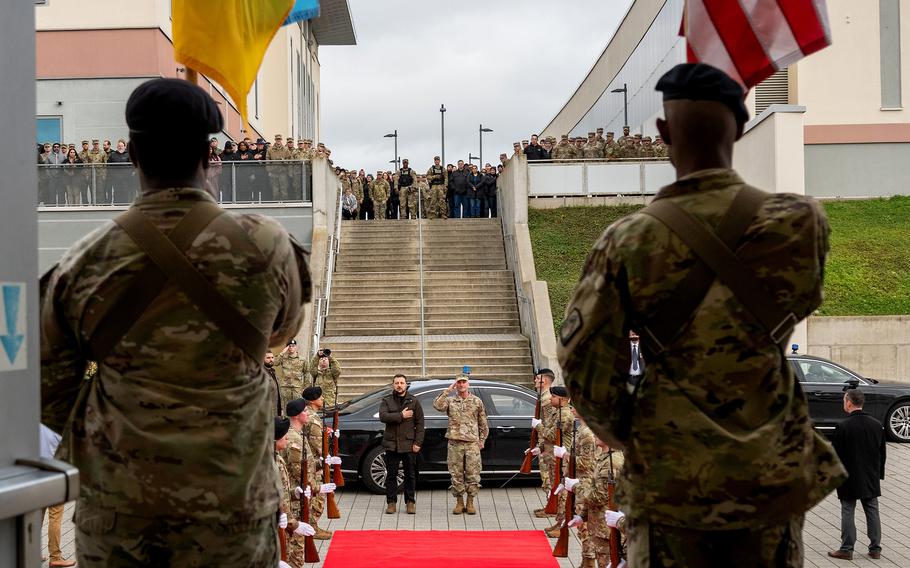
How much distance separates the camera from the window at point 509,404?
16.3 meters

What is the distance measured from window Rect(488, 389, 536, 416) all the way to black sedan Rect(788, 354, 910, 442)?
591 centimetres

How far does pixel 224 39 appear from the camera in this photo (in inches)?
227

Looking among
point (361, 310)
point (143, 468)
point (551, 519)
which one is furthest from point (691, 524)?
point (361, 310)

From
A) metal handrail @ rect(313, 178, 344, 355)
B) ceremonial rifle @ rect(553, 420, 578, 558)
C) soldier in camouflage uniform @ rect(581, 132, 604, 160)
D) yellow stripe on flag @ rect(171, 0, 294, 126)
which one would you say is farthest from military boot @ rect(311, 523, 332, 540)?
soldier in camouflage uniform @ rect(581, 132, 604, 160)

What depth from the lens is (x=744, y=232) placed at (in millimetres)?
2895

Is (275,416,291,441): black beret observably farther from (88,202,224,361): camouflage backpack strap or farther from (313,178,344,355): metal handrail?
(313,178,344,355): metal handrail

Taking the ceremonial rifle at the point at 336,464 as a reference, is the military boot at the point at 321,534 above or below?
below

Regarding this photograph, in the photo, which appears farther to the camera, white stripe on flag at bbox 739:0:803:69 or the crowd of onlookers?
the crowd of onlookers

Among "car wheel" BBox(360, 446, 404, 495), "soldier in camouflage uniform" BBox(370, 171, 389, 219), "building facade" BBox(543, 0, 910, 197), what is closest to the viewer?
"car wheel" BBox(360, 446, 404, 495)

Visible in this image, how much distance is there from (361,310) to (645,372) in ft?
79.0

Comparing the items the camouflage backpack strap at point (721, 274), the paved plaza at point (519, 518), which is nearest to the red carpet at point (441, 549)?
the paved plaza at point (519, 518)

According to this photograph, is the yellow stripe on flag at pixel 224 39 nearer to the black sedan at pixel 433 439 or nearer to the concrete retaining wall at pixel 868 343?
the black sedan at pixel 433 439

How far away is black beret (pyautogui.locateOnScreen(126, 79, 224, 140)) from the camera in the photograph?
306 centimetres

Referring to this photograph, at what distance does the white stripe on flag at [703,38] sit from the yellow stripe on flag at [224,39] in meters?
2.47
